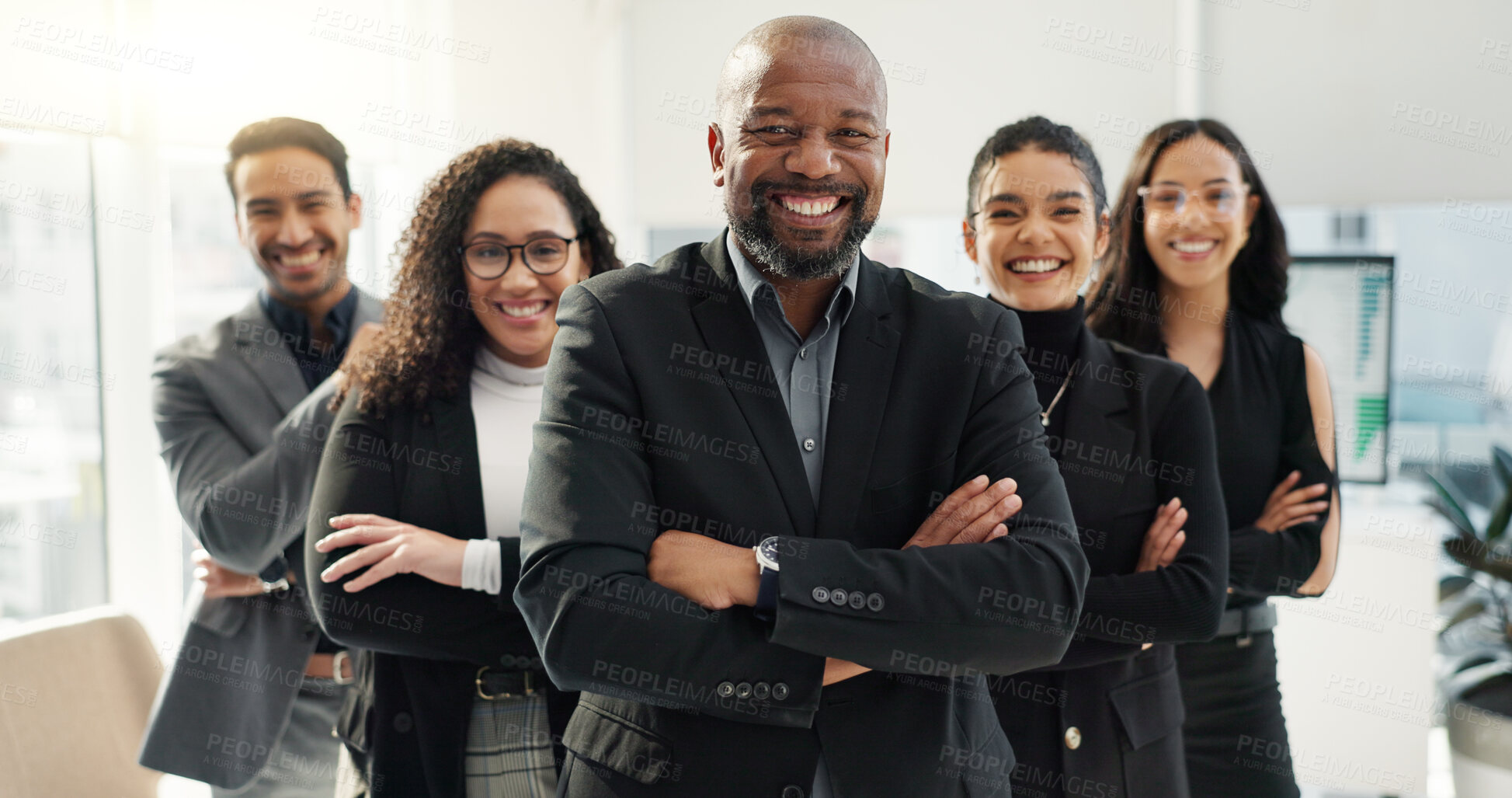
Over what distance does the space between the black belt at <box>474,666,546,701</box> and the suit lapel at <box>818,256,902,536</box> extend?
680 mm

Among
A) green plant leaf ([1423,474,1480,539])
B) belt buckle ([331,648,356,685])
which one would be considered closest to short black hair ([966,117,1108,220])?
belt buckle ([331,648,356,685])

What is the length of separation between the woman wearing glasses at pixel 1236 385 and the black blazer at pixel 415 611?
1.48m

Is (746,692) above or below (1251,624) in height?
above

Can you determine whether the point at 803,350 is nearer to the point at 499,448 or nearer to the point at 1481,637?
the point at 499,448

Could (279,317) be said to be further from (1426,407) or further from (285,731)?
(1426,407)

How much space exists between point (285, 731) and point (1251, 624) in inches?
91.4

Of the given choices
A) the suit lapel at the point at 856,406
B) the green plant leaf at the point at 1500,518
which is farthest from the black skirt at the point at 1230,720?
the green plant leaf at the point at 1500,518

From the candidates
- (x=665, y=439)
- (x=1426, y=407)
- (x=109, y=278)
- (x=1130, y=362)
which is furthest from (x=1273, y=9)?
(x=109, y=278)

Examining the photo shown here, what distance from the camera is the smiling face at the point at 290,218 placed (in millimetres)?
2633

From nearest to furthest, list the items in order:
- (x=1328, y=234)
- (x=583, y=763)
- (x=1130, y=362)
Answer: (x=583, y=763) → (x=1130, y=362) → (x=1328, y=234)

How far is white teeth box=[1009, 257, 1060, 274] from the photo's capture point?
213 centimetres

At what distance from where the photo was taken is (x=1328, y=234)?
4.41 m

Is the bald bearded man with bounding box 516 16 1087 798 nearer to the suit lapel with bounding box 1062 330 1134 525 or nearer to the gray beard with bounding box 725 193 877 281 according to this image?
the gray beard with bounding box 725 193 877 281

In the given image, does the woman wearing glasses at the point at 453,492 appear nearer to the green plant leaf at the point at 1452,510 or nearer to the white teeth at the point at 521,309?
the white teeth at the point at 521,309
